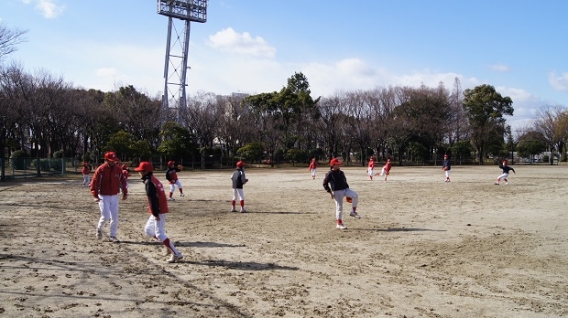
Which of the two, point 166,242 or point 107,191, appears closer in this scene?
point 166,242

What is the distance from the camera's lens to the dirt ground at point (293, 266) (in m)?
5.08

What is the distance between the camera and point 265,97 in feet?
192

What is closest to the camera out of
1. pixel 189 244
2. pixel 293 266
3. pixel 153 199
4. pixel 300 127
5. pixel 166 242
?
pixel 293 266

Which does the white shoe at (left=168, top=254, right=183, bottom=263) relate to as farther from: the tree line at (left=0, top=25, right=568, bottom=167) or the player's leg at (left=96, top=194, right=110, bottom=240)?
the tree line at (left=0, top=25, right=568, bottom=167)

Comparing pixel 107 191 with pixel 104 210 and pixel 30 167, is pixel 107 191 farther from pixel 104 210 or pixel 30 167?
pixel 30 167

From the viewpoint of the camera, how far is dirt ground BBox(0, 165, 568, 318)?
5078 mm

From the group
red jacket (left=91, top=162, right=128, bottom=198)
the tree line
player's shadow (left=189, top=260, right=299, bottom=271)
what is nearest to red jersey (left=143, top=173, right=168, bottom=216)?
player's shadow (left=189, top=260, right=299, bottom=271)

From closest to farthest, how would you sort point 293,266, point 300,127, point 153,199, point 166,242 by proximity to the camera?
point 293,266
point 166,242
point 153,199
point 300,127

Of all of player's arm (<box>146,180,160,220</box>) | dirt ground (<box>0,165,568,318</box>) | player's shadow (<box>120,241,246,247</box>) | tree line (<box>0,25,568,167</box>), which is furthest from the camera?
tree line (<box>0,25,568,167</box>)

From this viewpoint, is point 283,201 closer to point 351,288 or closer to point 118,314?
point 351,288

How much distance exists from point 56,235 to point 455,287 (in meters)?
7.95

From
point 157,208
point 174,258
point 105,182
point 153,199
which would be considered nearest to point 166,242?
point 174,258

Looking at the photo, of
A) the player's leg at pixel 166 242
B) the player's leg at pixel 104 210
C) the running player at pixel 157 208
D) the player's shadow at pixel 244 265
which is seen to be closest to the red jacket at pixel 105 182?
the player's leg at pixel 104 210

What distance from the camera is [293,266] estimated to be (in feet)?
22.6
